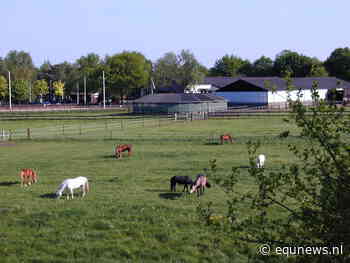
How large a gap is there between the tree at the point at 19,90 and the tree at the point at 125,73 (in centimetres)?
2034

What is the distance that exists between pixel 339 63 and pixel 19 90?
244 ft

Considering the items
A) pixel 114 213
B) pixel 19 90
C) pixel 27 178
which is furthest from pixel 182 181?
pixel 19 90

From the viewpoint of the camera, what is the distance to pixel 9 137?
139 feet

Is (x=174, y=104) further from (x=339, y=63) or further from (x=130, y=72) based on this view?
(x=339, y=63)

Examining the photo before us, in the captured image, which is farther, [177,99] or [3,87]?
[3,87]

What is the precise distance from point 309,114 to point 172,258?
687 centimetres

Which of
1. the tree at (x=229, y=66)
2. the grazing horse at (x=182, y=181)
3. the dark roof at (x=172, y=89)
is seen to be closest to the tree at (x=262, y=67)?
the tree at (x=229, y=66)

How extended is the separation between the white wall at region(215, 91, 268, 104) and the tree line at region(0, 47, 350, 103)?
1666 cm

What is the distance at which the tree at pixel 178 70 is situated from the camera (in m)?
128

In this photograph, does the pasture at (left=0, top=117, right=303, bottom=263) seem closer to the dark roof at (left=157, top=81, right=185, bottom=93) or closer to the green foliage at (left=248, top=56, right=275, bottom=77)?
the dark roof at (left=157, top=81, right=185, bottom=93)

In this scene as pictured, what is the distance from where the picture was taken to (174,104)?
266 ft

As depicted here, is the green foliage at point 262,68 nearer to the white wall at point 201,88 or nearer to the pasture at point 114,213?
the white wall at point 201,88

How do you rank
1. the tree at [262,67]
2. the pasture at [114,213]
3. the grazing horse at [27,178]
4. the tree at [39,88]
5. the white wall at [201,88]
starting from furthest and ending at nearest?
the tree at [262,67], the tree at [39,88], the white wall at [201,88], the grazing horse at [27,178], the pasture at [114,213]

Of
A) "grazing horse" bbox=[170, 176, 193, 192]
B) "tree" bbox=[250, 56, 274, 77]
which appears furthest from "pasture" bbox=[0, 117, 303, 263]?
"tree" bbox=[250, 56, 274, 77]
